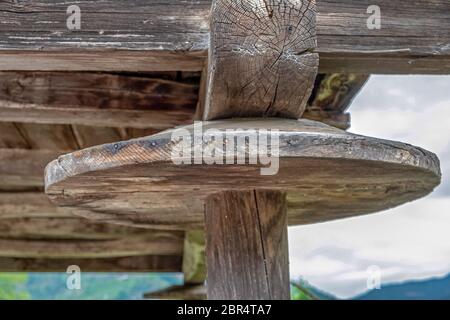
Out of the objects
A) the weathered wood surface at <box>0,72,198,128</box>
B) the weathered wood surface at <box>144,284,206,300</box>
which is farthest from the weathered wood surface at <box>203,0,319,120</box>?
the weathered wood surface at <box>144,284,206,300</box>

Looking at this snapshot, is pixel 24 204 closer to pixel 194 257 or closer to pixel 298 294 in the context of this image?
pixel 194 257

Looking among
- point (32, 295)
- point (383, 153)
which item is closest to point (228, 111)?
point (383, 153)

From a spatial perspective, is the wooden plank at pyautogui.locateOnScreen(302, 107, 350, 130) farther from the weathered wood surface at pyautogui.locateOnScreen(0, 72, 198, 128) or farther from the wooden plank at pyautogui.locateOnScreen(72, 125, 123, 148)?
the wooden plank at pyautogui.locateOnScreen(72, 125, 123, 148)

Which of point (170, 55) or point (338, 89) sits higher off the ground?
point (338, 89)

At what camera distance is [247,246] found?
1.49m

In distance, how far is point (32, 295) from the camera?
6.11 m

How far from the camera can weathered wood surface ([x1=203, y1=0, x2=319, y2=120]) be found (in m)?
1.42

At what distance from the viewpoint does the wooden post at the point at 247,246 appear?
147 cm

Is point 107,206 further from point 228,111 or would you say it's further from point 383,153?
point 383,153

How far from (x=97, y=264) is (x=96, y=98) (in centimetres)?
195

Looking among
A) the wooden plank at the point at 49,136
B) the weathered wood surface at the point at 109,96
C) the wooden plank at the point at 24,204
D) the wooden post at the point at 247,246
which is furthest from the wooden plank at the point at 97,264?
the wooden post at the point at 247,246

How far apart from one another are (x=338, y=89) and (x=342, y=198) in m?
0.77

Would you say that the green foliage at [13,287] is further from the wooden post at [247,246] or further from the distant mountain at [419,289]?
the wooden post at [247,246]
